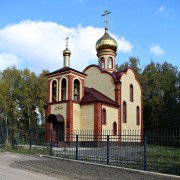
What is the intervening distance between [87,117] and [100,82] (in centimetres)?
495

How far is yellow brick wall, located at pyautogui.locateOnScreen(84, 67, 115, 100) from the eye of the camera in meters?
28.6

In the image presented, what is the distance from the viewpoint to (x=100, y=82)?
96.9 ft

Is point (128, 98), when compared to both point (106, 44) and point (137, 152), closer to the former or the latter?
point (106, 44)

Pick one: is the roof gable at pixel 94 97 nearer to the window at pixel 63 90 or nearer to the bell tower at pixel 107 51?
the window at pixel 63 90

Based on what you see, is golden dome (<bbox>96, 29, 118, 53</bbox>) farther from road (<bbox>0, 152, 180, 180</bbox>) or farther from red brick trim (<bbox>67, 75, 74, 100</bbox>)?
road (<bbox>0, 152, 180, 180</bbox>)

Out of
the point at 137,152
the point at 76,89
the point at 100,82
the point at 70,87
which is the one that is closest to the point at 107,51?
the point at 100,82

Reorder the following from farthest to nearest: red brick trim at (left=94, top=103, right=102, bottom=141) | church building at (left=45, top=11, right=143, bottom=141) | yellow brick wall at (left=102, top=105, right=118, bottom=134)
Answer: yellow brick wall at (left=102, top=105, right=118, bottom=134), church building at (left=45, top=11, right=143, bottom=141), red brick trim at (left=94, top=103, right=102, bottom=141)

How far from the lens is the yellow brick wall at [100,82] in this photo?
93.8 ft

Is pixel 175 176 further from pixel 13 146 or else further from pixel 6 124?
pixel 6 124

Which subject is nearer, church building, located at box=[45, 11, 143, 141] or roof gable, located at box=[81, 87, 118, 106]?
church building, located at box=[45, 11, 143, 141]

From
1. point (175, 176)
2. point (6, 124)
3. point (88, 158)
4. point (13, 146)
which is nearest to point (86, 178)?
point (175, 176)

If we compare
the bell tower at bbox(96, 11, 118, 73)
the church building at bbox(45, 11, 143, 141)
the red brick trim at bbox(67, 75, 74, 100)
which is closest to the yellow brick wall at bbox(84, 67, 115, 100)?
the church building at bbox(45, 11, 143, 141)

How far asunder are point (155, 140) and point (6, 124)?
29363mm

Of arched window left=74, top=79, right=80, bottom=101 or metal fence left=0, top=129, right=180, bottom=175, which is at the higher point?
arched window left=74, top=79, right=80, bottom=101
